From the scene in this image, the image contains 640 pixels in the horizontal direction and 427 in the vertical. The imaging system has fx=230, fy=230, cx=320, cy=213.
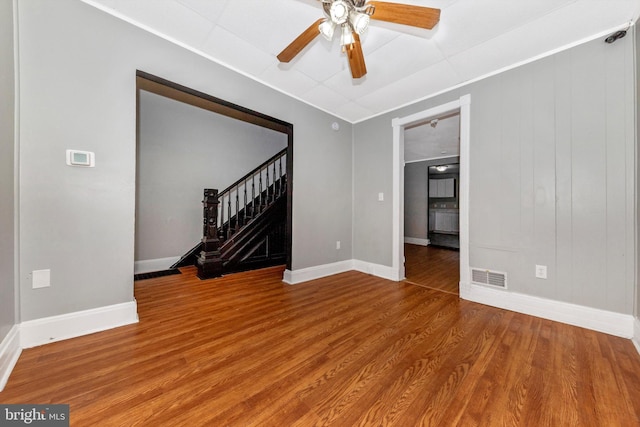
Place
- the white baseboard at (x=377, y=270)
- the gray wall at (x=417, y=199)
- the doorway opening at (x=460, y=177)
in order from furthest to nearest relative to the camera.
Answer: the gray wall at (x=417, y=199)
the white baseboard at (x=377, y=270)
the doorway opening at (x=460, y=177)

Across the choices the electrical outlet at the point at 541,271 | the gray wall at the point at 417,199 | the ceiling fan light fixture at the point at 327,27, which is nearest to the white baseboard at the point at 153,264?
the ceiling fan light fixture at the point at 327,27

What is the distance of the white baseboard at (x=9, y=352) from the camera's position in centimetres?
129

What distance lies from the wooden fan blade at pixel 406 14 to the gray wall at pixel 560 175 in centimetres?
163

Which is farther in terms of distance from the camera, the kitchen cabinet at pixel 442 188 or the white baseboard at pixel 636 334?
the kitchen cabinet at pixel 442 188

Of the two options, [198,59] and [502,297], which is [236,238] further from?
[502,297]

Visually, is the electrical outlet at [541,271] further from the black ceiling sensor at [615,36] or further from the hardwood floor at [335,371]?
the black ceiling sensor at [615,36]

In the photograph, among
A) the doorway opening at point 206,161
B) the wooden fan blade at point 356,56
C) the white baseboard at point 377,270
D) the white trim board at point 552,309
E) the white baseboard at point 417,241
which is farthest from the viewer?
the white baseboard at point 417,241

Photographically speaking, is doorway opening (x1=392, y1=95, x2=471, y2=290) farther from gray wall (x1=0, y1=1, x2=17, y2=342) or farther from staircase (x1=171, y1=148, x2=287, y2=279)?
gray wall (x1=0, y1=1, x2=17, y2=342)

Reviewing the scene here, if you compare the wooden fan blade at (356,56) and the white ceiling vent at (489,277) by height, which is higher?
the wooden fan blade at (356,56)

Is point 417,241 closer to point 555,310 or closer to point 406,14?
point 555,310

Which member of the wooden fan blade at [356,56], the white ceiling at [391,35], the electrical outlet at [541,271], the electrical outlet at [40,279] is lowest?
the electrical outlet at [541,271]

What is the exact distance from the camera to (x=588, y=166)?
2.04 m

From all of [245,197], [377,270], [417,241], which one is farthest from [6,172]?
[417,241]

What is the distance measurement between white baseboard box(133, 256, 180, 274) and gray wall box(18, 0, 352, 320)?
8.45ft
